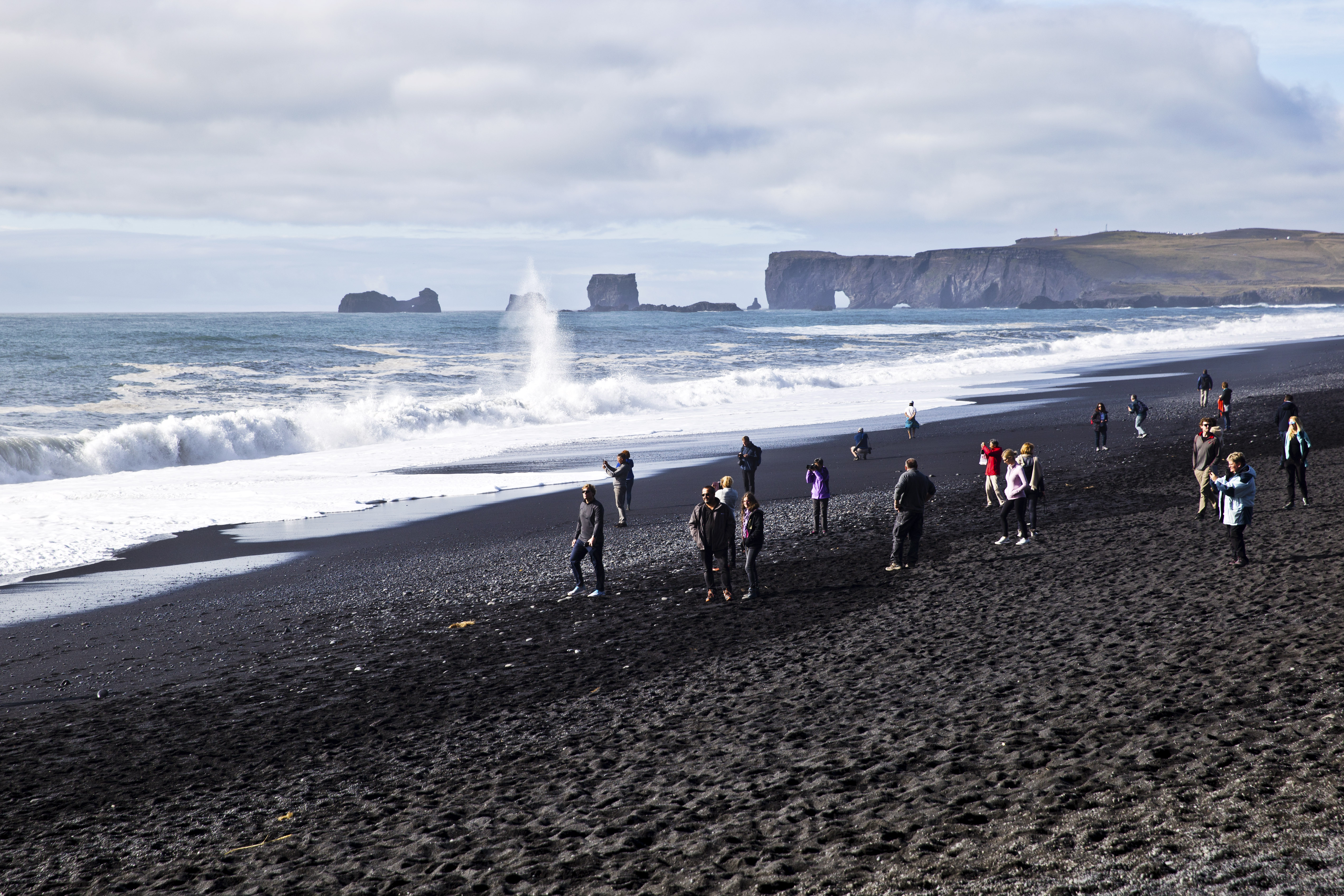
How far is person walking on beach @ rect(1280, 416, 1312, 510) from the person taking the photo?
51.8 ft

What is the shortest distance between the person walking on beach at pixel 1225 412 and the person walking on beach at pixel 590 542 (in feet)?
66.4

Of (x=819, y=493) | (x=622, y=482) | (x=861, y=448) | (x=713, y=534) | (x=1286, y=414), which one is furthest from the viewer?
(x=861, y=448)

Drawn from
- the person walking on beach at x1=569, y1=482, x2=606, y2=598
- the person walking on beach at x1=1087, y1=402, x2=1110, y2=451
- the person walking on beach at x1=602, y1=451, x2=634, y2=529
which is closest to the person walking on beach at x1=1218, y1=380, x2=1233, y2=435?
the person walking on beach at x1=1087, y1=402, x2=1110, y2=451

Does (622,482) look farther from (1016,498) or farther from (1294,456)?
(1294,456)

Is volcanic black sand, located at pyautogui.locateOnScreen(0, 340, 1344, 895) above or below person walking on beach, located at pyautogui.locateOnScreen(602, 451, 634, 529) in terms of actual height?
below

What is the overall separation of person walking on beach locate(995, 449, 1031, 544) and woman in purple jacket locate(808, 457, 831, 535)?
2.98m

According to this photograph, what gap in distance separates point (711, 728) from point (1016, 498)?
8.51m

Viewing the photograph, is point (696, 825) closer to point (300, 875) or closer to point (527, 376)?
point (300, 875)

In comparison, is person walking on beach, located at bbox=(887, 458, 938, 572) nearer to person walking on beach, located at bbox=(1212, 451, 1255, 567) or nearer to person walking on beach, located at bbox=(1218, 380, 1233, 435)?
person walking on beach, located at bbox=(1212, 451, 1255, 567)

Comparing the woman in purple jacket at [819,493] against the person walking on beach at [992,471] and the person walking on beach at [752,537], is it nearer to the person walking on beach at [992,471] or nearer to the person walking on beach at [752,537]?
the person walking on beach at [992,471]

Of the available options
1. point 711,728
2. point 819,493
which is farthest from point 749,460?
point 711,728

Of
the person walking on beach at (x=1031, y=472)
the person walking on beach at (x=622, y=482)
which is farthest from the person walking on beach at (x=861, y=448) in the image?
the person walking on beach at (x=1031, y=472)

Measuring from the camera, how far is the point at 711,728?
29.0ft

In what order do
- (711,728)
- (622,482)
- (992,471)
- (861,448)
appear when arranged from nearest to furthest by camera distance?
(711,728), (992,471), (622,482), (861,448)
